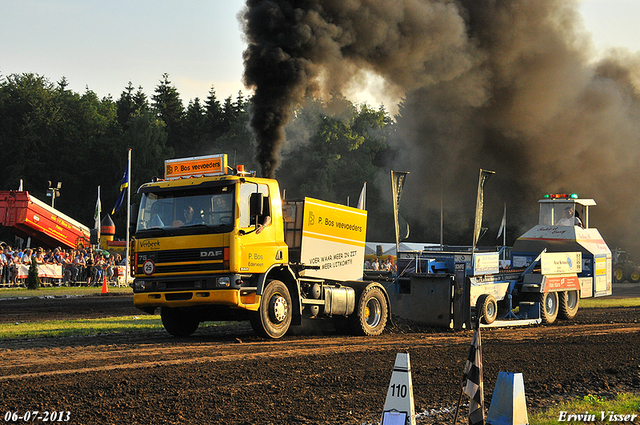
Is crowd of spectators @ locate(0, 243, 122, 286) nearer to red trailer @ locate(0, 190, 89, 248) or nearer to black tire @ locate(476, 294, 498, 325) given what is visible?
red trailer @ locate(0, 190, 89, 248)

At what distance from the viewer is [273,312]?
11.7m

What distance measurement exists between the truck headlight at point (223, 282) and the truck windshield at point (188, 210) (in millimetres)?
799

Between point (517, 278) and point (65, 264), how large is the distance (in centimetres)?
2271

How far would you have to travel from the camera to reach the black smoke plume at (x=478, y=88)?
15844 millimetres

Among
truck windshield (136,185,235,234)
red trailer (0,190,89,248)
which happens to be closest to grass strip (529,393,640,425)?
truck windshield (136,185,235,234)

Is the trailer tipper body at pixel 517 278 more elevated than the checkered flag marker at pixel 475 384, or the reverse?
the trailer tipper body at pixel 517 278

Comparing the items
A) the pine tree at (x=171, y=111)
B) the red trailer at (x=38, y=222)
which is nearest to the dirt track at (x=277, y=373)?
the red trailer at (x=38, y=222)

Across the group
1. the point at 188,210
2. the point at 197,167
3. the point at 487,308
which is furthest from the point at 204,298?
the point at 487,308

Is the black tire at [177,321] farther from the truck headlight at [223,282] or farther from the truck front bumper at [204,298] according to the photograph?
the truck headlight at [223,282]

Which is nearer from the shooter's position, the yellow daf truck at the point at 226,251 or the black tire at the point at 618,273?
the yellow daf truck at the point at 226,251

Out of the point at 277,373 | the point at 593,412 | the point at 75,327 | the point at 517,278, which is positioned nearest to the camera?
the point at 593,412

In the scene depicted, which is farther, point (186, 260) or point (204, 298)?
point (186, 260)

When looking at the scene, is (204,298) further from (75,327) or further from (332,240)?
(75,327)

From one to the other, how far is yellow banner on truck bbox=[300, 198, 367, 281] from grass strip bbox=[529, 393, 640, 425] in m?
6.52
